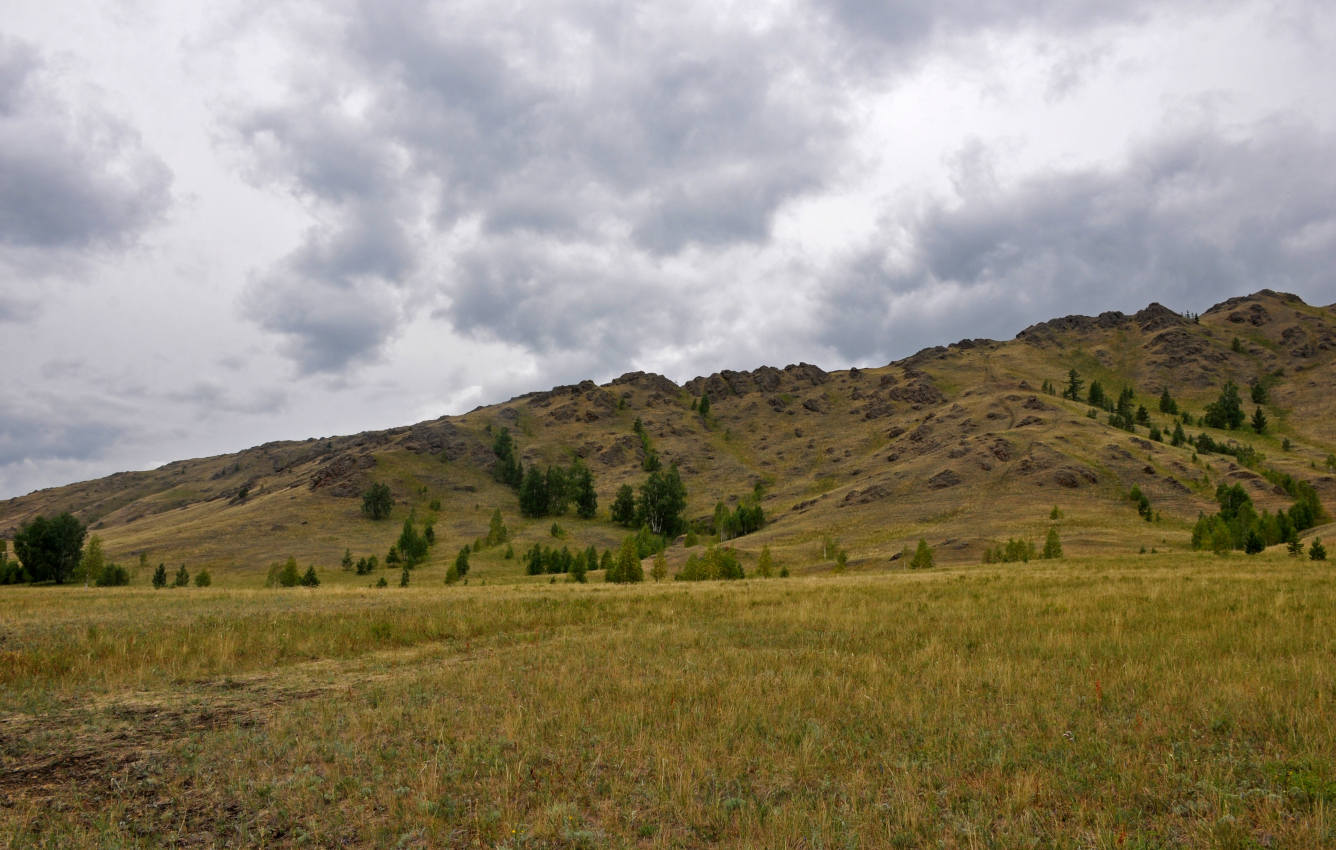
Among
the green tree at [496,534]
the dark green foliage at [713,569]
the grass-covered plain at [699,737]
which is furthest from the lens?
the green tree at [496,534]

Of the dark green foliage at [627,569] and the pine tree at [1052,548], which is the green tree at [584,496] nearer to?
the dark green foliage at [627,569]

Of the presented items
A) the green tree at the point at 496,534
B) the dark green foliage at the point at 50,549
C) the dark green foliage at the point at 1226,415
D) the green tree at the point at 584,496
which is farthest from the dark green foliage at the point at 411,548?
the dark green foliage at the point at 1226,415

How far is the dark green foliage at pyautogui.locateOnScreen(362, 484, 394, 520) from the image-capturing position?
513 ft

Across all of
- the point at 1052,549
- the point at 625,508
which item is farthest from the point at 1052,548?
the point at 625,508

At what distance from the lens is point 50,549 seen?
9275 centimetres

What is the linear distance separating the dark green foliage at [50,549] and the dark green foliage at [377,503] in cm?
6265

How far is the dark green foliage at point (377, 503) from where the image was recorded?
15625cm

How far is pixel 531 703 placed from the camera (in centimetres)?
1077

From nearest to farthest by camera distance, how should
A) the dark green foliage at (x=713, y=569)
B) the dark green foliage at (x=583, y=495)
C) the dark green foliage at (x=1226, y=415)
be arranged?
1. the dark green foliage at (x=713, y=569)
2. the dark green foliage at (x=583, y=495)
3. the dark green foliage at (x=1226, y=415)

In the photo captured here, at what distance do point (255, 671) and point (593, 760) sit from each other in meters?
11.2

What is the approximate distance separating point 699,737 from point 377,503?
16527 centimetres

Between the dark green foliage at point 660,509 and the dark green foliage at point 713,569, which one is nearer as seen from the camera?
the dark green foliage at point 713,569

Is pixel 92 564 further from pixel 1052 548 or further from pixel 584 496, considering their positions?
pixel 1052 548

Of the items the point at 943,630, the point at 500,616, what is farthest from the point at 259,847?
the point at 500,616
